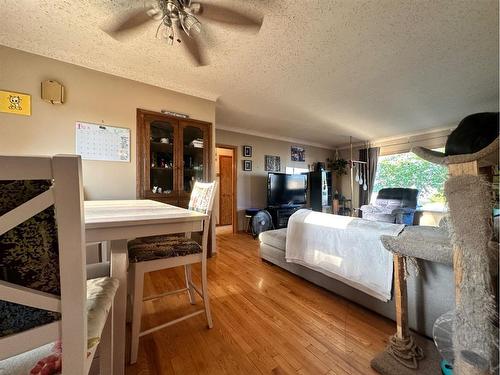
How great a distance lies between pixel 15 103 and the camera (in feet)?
6.04

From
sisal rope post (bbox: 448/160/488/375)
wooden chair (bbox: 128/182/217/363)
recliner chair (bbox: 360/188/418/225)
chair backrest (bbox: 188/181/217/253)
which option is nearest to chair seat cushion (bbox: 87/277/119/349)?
wooden chair (bbox: 128/182/217/363)

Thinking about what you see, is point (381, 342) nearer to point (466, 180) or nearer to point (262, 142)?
point (466, 180)

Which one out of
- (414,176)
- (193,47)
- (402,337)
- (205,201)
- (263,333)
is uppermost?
(193,47)

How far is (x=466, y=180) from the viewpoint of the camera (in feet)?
2.49

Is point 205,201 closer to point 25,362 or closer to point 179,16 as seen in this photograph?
point 25,362

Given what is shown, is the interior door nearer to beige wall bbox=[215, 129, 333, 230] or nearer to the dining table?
beige wall bbox=[215, 129, 333, 230]

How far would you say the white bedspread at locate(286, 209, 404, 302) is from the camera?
1407 mm

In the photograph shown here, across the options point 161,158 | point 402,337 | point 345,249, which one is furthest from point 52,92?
point 402,337

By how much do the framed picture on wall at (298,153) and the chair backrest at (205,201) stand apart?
4.15 meters

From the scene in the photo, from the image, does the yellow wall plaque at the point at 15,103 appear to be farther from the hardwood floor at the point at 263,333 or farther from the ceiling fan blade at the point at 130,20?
the hardwood floor at the point at 263,333

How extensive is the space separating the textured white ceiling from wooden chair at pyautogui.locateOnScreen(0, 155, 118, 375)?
1.61 meters

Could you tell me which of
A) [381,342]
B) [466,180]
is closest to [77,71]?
[466,180]

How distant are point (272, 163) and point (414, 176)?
10.5 feet

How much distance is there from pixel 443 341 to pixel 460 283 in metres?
0.38
